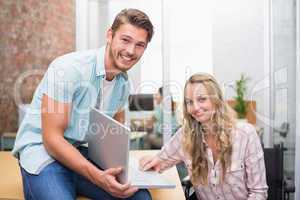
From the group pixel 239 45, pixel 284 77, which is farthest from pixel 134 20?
pixel 239 45

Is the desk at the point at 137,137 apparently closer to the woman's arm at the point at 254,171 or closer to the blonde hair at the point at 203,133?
the blonde hair at the point at 203,133

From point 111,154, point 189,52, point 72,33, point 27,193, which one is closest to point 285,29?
point 189,52

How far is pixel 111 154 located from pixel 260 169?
842mm

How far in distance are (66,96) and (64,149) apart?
196 mm

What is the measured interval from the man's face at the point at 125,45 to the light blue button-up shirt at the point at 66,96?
0.06 m

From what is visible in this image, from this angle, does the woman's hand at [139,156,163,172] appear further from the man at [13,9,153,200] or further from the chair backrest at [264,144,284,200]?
the chair backrest at [264,144,284,200]

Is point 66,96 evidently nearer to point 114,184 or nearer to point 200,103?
point 114,184

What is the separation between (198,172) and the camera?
1.73 meters

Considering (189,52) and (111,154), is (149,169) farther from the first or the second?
(189,52)

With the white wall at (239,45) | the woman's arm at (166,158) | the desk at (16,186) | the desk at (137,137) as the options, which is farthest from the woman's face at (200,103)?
the white wall at (239,45)

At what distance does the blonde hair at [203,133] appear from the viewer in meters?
1.70

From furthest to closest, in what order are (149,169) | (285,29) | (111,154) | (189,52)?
(189,52) < (285,29) < (149,169) < (111,154)

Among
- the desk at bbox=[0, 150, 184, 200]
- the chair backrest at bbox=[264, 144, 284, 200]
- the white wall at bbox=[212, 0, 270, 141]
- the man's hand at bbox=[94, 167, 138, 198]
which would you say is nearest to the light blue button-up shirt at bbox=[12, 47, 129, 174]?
the desk at bbox=[0, 150, 184, 200]

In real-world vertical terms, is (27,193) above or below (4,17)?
below
